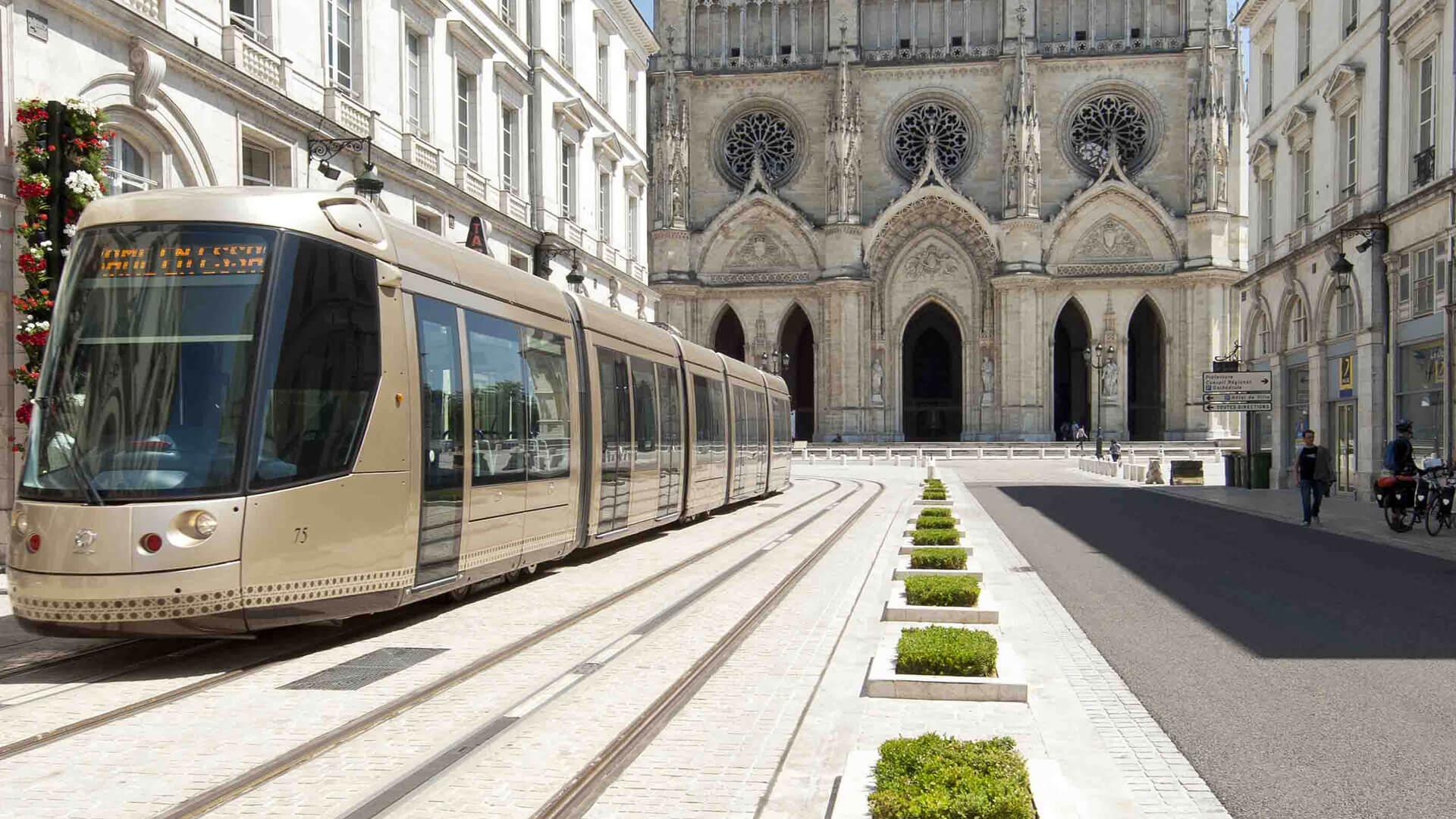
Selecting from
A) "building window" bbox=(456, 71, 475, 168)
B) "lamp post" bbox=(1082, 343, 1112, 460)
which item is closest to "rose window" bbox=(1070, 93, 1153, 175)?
"lamp post" bbox=(1082, 343, 1112, 460)

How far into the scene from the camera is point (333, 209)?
8.46 meters

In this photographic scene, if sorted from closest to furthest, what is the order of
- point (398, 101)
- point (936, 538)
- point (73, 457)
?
1. point (73, 457)
2. point (936, 538)
3. point (398, 101)

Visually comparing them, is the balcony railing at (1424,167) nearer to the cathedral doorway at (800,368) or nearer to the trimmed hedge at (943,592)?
the trimmed hedge at (943,592)

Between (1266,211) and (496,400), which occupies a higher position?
(1266,211)

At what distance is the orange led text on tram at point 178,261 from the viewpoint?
25.6ft

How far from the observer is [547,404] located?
1165cm

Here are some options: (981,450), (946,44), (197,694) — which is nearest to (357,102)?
(197,694)

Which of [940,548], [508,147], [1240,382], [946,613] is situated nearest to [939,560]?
[940,548]

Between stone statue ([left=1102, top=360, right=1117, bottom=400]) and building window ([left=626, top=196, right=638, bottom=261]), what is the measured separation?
31.7m

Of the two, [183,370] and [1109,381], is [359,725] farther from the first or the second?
[1109,381]

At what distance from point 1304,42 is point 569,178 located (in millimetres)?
18967

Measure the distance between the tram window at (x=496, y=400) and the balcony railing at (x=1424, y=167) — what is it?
751 inches

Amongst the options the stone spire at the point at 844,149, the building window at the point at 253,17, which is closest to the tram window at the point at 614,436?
the building window at the point at 253,17

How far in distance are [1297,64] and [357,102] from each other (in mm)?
23766
